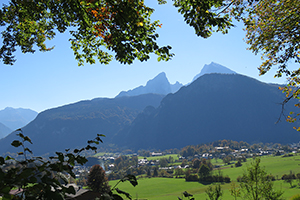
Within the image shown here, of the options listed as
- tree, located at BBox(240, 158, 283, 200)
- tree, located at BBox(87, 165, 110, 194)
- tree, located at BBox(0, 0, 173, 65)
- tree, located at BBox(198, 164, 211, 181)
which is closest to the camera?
tree, located at BBox(0, 0, 173, 65)

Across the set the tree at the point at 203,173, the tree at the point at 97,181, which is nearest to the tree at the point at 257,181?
the tree at the point at 97,181

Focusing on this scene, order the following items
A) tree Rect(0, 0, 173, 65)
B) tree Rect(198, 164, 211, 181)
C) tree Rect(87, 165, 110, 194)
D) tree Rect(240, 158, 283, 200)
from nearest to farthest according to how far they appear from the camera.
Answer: tree Rect(0, 0, 173, 65) → tree Rect(240, 158, 283, 200) → tree Rect(87, 165, 110, 194) → tree Rect(198, 164, 211, 181)

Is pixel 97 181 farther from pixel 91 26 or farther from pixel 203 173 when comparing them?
pixel 203 173

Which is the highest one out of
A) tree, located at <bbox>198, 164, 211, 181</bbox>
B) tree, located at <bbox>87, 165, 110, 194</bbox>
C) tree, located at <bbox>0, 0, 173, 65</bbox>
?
tree, located at <bbox>0, 0, 173, 65</bbox>

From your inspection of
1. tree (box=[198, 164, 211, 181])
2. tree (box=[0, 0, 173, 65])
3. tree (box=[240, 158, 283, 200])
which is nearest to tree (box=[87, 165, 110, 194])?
tree (box=[240, 158, 283, 200])

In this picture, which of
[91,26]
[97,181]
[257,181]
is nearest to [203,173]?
[97,181]

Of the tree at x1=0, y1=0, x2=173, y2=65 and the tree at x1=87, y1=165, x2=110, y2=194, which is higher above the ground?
the tree at x1=0, y1=0, x2=173, y2=65

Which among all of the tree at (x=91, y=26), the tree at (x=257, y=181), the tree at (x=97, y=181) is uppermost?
the tree at (x=91, y=26)

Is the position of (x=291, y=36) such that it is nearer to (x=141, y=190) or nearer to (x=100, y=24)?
(x=100, y=24)

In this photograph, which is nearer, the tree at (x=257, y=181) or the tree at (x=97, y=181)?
the tree at (x=257, y=181)

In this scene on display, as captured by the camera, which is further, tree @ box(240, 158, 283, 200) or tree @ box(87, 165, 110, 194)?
tree @ box(87, 165, 110, 194)

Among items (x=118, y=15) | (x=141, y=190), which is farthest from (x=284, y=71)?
(x=141, y=190)

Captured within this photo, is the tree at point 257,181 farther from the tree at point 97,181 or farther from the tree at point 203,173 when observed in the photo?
the tree at point 203,173

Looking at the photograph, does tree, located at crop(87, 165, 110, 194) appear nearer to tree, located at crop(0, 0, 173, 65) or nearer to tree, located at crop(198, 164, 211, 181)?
tree, located at crop(0, 0, 173, 65)
